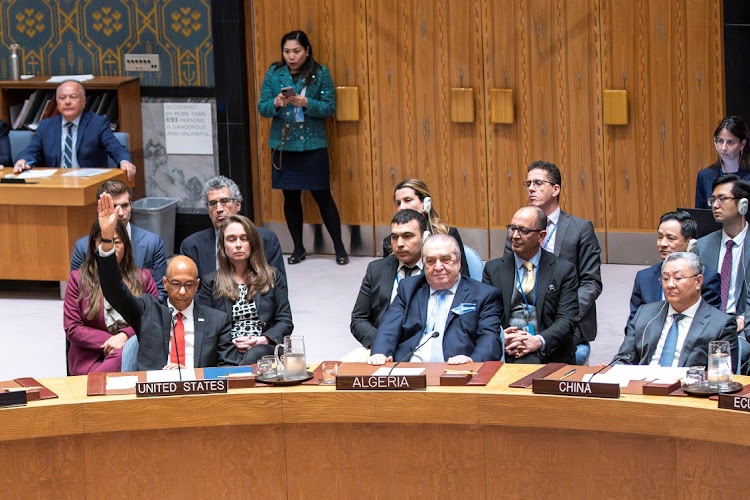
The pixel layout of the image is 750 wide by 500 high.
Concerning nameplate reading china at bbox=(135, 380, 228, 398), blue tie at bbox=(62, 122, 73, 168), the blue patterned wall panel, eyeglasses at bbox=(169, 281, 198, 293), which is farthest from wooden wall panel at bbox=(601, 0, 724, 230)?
nameplate reading china at bbox=(135, 380, 228, 398)

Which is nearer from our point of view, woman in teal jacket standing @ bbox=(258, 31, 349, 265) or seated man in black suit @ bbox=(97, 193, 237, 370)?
seated man in black suit @ bbox=(97, 193, 237, 370)

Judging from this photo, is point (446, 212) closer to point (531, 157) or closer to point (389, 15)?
point (531, 157)

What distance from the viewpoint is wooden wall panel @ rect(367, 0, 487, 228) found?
29.5 feet

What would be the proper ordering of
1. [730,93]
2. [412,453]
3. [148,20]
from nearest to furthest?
[412,453] < [730,93] < [148,20]

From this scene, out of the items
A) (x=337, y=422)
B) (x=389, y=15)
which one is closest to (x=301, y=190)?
(x=389, y=15)

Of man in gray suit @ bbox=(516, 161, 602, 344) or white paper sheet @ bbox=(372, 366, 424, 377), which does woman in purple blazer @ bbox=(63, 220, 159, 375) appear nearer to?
white paper sheet @ bbox=(372, 366, 424, 377)

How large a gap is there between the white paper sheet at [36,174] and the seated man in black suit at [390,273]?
3626 mm

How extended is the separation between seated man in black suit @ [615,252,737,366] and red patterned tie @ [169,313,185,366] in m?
1.80

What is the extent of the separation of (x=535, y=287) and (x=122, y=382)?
6.17 feet

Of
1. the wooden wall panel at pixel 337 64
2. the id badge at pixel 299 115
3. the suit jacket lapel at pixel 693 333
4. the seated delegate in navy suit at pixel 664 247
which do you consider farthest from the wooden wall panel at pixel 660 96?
the suit jacket lapel at pixel 693 333

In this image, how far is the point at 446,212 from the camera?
9.34 meters

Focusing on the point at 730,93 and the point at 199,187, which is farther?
the point at 199,187

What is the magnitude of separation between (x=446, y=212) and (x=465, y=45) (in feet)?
4.04

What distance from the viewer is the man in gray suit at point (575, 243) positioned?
5.66 m
